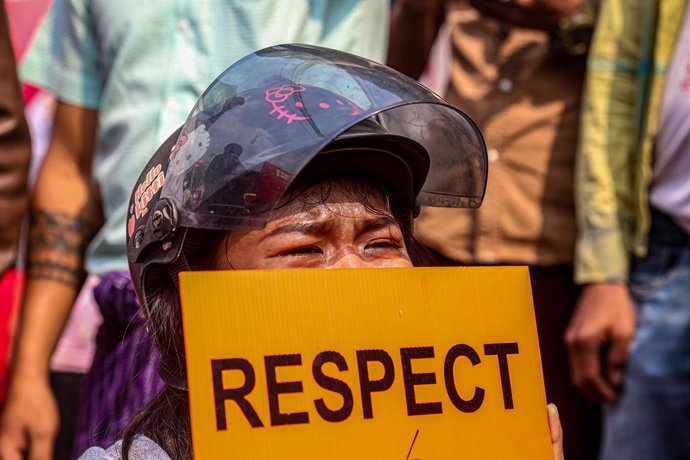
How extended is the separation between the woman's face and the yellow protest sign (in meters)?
0.28

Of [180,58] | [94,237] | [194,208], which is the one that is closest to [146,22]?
[180,58]

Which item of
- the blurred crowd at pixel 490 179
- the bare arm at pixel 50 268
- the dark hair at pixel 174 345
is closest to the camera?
the dark hair at pixel 174 345

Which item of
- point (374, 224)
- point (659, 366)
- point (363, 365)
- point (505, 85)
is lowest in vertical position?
point (363, 365)

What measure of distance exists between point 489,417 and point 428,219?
177cm

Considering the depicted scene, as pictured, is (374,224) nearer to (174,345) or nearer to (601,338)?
(174,345)

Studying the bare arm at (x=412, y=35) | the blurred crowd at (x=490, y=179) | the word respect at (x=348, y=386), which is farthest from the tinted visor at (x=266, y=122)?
the bare arm at (x=412, y=35)

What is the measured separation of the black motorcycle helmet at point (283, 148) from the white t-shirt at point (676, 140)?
120cm

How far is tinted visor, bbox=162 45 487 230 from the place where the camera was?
1925 mm

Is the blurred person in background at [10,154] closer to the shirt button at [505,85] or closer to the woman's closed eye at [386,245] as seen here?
the woman's closed eye at [386,245]

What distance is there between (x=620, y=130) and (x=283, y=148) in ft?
6.20

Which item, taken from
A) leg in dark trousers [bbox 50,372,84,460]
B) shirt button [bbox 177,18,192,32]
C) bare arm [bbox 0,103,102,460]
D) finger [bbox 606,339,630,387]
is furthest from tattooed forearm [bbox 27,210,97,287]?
finger [bbox 606,339,630,387]

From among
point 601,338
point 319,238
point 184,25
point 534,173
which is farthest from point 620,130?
point 319,238

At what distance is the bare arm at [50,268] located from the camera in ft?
10.1

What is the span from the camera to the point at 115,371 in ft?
8.92
